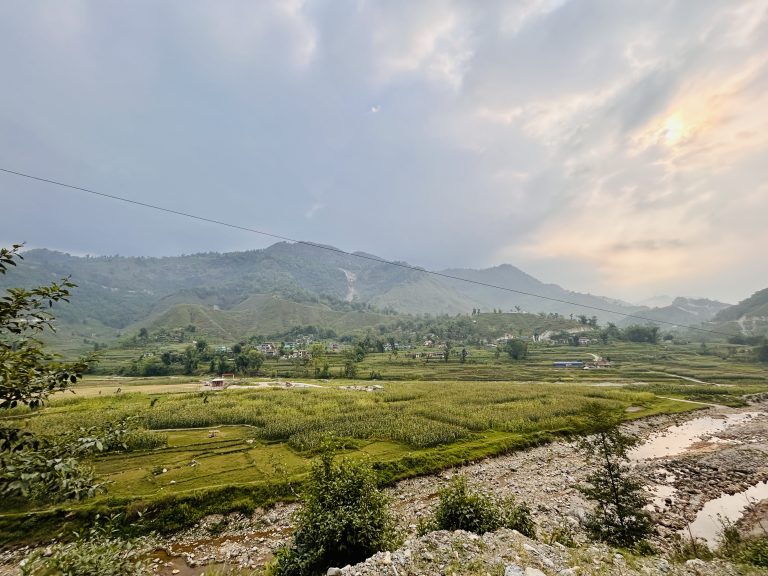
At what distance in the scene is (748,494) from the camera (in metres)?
25.3

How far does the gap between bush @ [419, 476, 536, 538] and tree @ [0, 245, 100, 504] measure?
13.4 m

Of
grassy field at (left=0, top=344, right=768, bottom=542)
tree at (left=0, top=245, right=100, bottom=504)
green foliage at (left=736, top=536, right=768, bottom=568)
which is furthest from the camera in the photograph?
grassy field at (left=0, top=344, right=768, bottom=542)

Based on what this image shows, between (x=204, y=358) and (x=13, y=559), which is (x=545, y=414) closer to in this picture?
(x=13, y=559)

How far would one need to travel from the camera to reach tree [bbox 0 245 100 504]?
15.1 ft

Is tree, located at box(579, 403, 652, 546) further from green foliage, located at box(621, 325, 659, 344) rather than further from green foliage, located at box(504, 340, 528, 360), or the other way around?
green foliage, located at box(621, 325, 659, 344)

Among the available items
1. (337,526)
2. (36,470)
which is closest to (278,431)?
(337,526)

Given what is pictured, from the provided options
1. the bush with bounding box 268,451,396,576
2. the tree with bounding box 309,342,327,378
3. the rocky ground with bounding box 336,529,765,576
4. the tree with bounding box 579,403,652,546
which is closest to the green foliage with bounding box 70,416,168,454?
the rocky ground with bounding box 336,529,765,576

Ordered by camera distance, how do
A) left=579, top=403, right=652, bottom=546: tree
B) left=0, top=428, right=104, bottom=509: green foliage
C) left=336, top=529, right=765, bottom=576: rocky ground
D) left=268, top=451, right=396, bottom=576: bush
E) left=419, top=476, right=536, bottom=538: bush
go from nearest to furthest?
left=0, top=428, right=104, bottom=509: green foliage
left=336, top=529, right=765, bottom=576: rocky ground
left=268, top=451, right=396, bottom=576: bush
left=419, top=476, right=536, bottom=538: bush
left=579, top=403, right=652, bottom=546: tree

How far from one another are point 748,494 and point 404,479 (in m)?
26.3

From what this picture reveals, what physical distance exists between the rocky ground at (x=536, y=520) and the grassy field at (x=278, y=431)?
1739mm

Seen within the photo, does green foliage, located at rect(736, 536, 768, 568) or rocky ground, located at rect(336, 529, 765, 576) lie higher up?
rocky ground, located at rect(336, 529, 765, 576)

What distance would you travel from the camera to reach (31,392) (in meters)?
5.04

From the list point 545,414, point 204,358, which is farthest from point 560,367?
point 204,358

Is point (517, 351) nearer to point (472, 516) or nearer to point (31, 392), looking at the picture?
point (472, 516)
